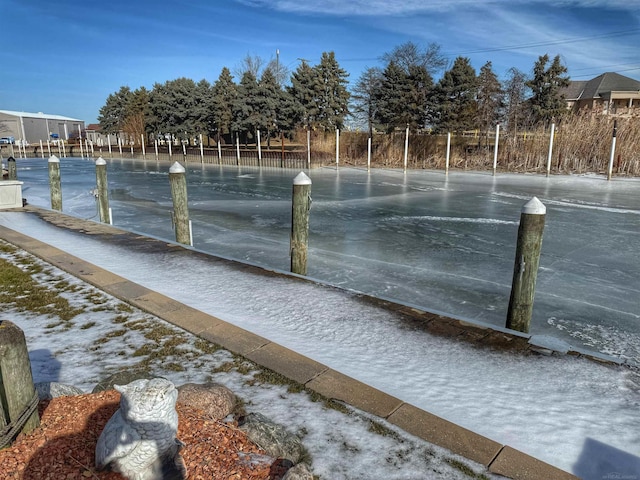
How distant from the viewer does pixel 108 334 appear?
3.59 meters

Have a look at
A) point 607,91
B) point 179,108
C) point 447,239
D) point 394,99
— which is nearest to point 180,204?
point 447,239

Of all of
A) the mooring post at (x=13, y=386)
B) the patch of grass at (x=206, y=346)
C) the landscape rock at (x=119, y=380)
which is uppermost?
Result: the mooring post at (x=13, y=386)

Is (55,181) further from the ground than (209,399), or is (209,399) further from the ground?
(55,181)

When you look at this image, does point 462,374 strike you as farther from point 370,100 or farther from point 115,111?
point 115,111

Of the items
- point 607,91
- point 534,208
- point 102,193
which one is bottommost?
point 102,193

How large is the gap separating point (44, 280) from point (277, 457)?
158 inches

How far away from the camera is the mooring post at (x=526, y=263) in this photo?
3902mm

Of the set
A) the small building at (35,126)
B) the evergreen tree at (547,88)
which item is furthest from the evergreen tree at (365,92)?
the small building at (35,126)

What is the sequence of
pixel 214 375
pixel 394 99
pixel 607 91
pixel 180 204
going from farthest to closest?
pixel 607 91 < pixel 394 99 < pixel 180 204 < pixel 214 375

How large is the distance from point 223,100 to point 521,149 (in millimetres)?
22493

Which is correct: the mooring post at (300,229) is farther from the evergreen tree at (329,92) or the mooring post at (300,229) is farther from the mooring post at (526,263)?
the evergreen tree at (329,92)

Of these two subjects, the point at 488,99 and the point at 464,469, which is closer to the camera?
the point at 464,469

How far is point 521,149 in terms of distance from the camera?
74.4ft

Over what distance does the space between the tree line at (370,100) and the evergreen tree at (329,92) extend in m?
0.07
